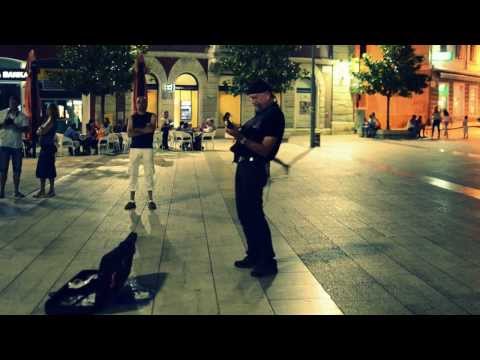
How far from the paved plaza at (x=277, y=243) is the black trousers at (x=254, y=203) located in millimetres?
285

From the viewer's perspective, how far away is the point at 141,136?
9.62 meters

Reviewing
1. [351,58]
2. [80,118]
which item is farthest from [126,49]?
[351,58]

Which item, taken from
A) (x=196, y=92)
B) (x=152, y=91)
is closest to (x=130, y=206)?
(x=152, y=91)

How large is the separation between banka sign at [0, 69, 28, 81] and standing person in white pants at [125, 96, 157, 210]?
20636 mm

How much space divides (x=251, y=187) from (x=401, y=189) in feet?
23.2

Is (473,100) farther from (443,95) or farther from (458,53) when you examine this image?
(443,95)

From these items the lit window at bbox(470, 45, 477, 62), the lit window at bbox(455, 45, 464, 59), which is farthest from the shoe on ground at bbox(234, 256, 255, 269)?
the lit window at bbox(470, 45, 477, 62)

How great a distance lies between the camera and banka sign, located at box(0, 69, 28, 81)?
28.1m

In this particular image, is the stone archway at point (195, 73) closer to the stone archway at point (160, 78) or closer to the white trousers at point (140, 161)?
the stone archway at point (160, 78)

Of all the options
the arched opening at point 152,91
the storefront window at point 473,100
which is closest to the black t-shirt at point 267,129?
the arched opening at point 152,91

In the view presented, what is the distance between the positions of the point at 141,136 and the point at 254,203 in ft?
13.9

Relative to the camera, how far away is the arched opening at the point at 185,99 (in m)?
32.8

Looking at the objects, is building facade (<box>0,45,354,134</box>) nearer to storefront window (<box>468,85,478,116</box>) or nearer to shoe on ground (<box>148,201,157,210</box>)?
storefront window (<box>468,85,478,116</box>)
